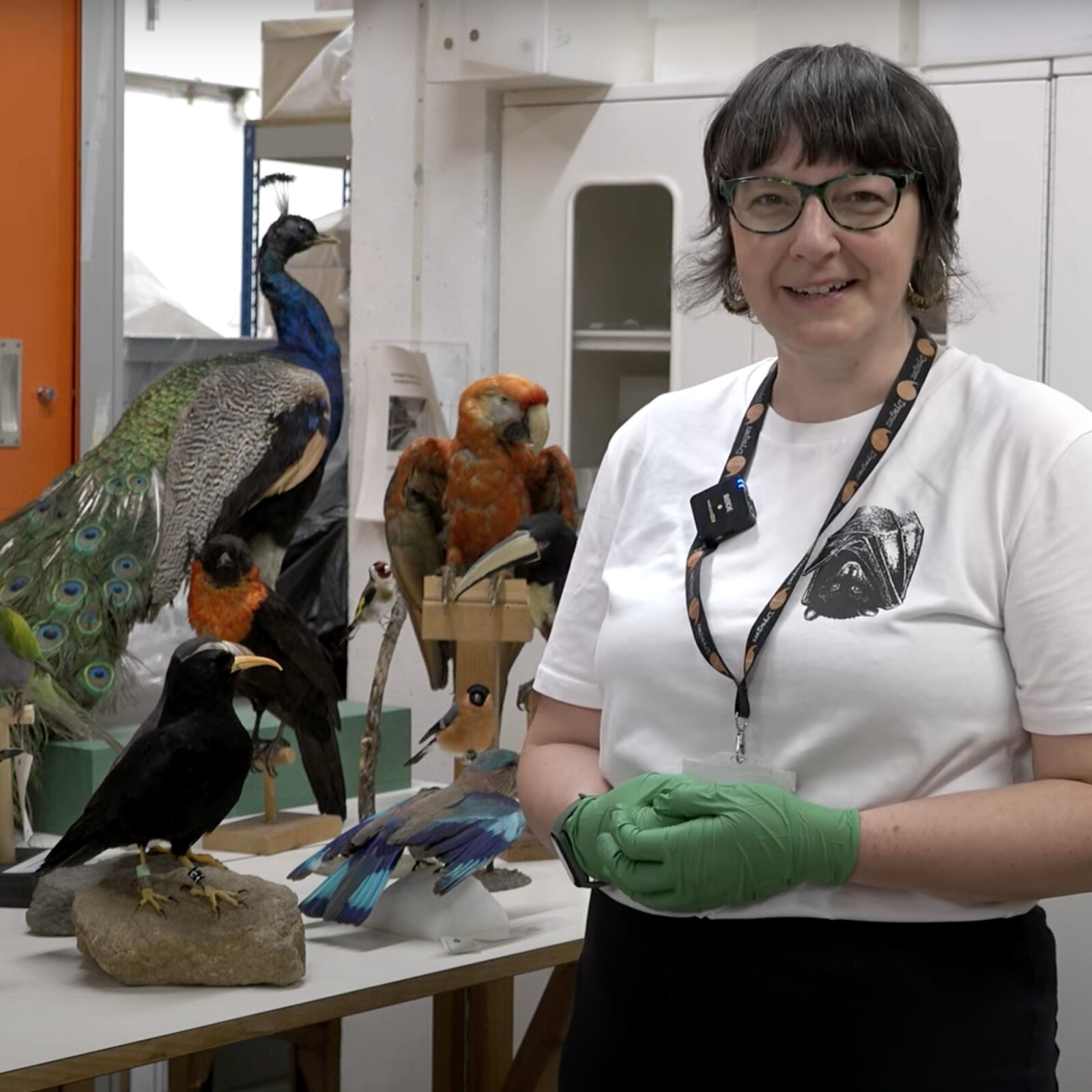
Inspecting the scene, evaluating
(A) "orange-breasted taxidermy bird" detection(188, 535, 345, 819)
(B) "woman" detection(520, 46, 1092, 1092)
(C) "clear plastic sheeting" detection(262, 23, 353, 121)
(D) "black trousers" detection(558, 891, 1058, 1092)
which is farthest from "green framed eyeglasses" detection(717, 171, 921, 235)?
(C) "clear plastic sheeting" detection(262, 23, 353, 121)

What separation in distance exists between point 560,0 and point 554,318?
0.55 metres

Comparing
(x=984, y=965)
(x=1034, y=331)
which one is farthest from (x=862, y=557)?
(x=1034, y=331)

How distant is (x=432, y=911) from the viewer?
1.83 m

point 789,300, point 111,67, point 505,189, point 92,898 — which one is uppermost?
point 111,67

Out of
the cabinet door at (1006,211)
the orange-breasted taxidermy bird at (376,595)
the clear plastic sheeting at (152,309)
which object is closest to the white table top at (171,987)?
the orange-breasted taxidermy bird at (376,595)

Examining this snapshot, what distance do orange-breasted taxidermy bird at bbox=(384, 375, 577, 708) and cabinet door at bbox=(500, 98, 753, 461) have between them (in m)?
0.64

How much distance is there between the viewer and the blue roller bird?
71.4 inches

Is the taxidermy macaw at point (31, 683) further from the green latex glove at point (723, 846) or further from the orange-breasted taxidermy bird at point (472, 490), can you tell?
the green latex glove at point (723, 846)

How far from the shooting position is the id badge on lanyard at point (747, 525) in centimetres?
115

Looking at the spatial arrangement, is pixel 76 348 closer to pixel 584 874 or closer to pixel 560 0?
pixel 560 0

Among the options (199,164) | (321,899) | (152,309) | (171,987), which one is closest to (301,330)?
(321,899)

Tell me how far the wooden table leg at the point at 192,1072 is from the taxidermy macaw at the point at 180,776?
53 centimetres

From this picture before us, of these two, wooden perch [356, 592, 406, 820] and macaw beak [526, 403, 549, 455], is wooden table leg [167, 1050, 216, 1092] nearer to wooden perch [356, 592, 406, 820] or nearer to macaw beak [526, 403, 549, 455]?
wooden perch [356, 592, 406, 820]

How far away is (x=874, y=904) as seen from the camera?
1.12 m
